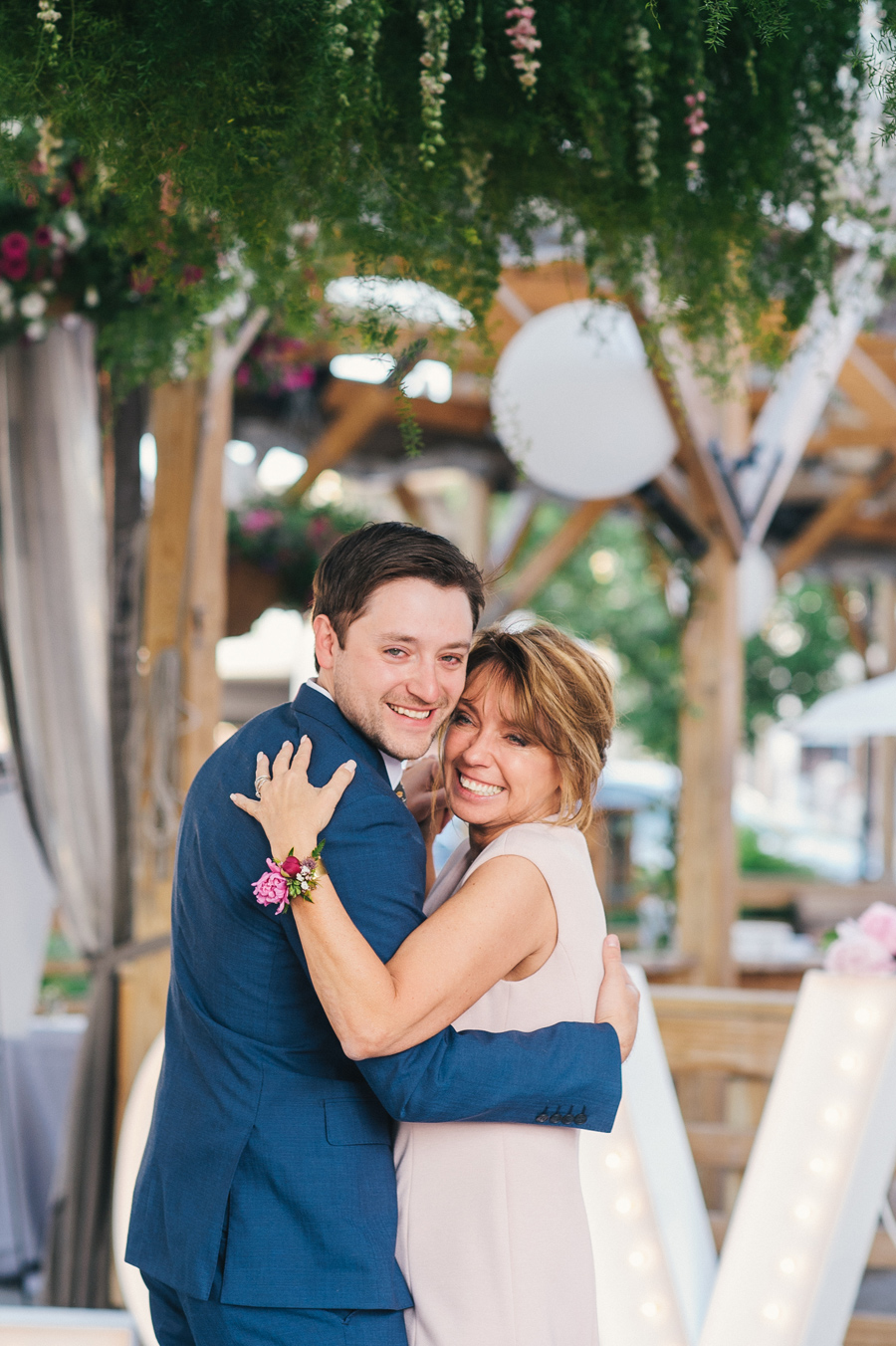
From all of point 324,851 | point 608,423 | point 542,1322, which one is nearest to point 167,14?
point 324,851

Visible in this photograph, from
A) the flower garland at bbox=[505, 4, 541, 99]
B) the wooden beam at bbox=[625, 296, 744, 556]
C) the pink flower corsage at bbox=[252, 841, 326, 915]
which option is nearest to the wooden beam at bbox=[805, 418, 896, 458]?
the wooden beam at bbox=[625, 296, 744, 556]

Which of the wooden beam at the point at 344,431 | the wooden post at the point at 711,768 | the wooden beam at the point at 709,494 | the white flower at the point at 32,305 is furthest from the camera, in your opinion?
the wooden beam at the point at 344,431

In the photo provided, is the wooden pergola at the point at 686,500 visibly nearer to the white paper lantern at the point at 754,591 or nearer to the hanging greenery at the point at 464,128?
the hanging greenery at the point at 464,128

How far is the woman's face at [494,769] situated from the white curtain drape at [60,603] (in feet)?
5.92

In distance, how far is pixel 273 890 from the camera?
4.10ft

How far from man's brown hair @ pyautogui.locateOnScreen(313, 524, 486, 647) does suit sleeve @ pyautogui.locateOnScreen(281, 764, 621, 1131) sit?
0.20 m

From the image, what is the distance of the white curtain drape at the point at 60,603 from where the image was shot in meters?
3.11

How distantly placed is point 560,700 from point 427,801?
13.4 inches

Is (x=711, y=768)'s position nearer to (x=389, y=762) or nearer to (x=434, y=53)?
(x=389, y=762)

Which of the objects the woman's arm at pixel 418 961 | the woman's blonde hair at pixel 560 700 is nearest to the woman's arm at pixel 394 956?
the woman's arm at pixel 418 961

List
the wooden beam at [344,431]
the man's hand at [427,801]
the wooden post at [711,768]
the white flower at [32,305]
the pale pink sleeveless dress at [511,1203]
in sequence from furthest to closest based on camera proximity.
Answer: the wooden beam at [344,431], the wooden post at [711,768], the white flower at [32,305], the man's hand at [427,801], the pale pink sleeveless dress at [511,1203]

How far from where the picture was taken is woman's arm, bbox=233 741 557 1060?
123 centimetres

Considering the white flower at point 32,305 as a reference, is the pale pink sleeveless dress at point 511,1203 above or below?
below

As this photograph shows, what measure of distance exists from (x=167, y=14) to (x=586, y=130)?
57 cm
